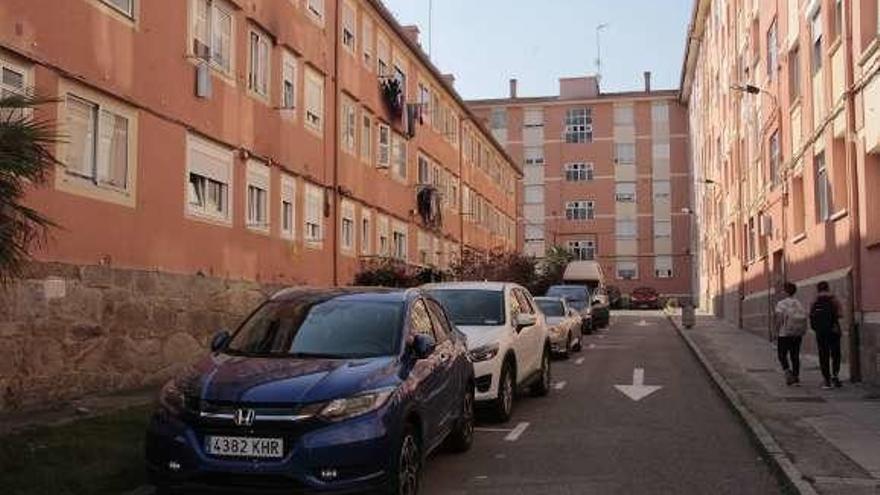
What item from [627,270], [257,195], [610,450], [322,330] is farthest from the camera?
[627,270]

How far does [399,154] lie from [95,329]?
2008 centimetres

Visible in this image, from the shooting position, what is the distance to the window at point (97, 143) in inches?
546

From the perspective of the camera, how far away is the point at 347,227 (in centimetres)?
2727

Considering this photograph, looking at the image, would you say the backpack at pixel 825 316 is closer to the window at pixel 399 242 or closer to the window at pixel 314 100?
the window at pixel 314 100

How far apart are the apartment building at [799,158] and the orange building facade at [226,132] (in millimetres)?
11193

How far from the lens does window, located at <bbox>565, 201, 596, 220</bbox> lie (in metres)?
79.3

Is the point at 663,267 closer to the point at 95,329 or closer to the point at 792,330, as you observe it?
the point at 792,330

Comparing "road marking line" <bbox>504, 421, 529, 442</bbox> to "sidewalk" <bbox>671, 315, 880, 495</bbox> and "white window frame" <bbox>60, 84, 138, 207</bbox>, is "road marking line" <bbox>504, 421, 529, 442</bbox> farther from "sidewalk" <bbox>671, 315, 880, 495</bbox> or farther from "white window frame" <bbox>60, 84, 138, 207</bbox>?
"white window frame" <bbox>60, 84, 138, 207</bbox>

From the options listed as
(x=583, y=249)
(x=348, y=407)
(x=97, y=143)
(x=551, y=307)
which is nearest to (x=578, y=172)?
(x=583, y=249)

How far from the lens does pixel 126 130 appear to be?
1530 cm

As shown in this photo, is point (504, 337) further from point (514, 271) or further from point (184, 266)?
point (514, 271)

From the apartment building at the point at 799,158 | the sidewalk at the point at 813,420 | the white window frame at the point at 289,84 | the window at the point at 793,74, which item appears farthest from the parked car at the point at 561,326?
the window at the point at 793,74

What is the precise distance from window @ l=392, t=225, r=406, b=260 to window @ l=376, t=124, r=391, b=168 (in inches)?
96.9

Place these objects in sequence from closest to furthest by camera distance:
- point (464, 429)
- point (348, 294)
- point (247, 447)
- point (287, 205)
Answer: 1. point (247, 447)
2. point (348, 294)
3. point (464, 429)
4. point (287, 205)
